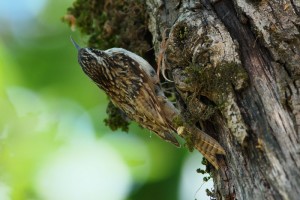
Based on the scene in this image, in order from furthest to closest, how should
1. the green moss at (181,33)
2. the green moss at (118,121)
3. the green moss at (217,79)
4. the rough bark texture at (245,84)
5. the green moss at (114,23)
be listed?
the green moss at (118,121) → the green moss at (114,23) → the green moss at (181,33) → the green moss at (217,79) → the rough bark texture at (245,84)

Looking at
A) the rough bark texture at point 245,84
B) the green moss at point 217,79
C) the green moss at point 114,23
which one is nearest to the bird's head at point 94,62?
the green moss at point 114,23

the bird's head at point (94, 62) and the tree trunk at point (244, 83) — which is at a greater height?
the bird's head at point (94, 62)

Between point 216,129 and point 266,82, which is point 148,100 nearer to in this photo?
point 216,129

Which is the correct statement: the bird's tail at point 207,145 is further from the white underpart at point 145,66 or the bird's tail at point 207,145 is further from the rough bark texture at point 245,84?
the white underpart at point 145,66

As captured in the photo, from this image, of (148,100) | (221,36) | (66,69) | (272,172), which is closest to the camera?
(272,172)

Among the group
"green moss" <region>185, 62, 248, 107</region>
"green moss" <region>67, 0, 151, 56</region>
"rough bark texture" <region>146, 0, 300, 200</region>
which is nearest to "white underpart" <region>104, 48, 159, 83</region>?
"green moss" <region>67, 0, 151, 56</region>

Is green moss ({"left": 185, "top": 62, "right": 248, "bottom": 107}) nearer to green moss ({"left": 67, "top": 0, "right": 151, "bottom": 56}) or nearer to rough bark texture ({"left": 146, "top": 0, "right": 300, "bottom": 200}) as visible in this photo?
rough bark texture ({"left": 146, "top": 0, "right": 300, "bottom": 200})

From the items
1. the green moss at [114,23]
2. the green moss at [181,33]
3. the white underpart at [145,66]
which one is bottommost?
the green moss at [181,33]

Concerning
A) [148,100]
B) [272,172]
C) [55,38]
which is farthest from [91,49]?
[272,172]
